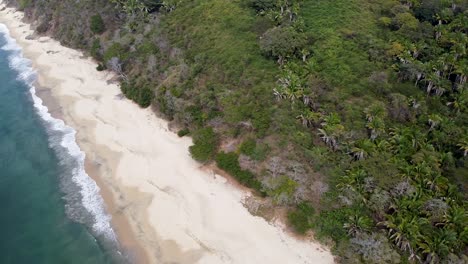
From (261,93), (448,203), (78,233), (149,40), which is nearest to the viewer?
(448,203)

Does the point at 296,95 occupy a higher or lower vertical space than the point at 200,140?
higher

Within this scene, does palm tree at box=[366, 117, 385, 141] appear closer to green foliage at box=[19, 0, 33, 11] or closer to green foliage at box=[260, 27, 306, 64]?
green foliage at box=[260, 27, 306, 64]

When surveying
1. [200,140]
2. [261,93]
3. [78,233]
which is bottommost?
[78,233]

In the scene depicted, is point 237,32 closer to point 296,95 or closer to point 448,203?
point 296,95

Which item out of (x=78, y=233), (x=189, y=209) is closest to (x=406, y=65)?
(x=189, y=209)

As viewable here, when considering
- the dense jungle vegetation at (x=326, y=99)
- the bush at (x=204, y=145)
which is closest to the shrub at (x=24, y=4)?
the dense jungle vegetation at (x=326, y=99)

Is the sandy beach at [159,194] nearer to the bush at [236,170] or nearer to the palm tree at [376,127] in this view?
the bush at [236,170]

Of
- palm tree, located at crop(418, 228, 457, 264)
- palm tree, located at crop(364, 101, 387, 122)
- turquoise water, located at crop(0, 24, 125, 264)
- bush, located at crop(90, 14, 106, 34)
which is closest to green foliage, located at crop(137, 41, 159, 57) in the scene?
bush, located at crop(90, 14, 106, 34)
